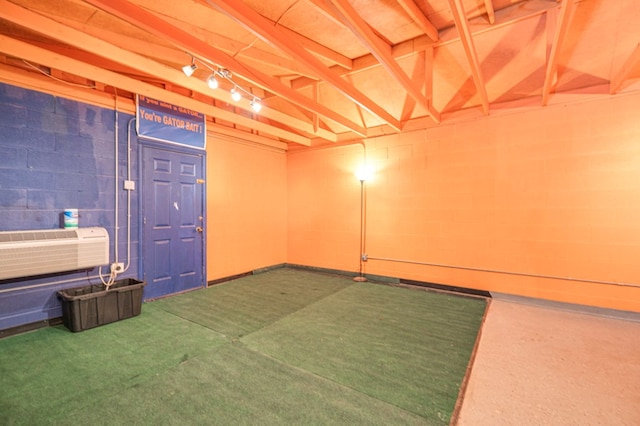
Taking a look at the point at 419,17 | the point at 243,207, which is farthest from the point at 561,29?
the point at 243,207

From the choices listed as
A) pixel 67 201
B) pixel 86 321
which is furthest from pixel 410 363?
pixel 67 201

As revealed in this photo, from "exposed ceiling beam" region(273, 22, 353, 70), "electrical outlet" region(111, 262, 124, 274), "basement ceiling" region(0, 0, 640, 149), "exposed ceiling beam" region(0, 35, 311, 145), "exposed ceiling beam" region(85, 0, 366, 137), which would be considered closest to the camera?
"exposed ceiling beam" region(85, 0, 366, 137)

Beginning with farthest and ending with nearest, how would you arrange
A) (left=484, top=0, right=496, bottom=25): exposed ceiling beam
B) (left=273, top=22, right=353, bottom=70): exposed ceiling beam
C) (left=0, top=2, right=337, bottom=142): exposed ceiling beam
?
(left=273, top=22, right=353, bottom=70): exposed ceiling beam < (left=484, top=0, right=496, bottom=25): exposed ceiling beam < (left=0, top=2, right=337, bottom=142): exposed ceiling beam

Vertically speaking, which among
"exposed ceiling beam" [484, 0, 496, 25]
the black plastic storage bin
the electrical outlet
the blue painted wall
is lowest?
the black plastic storage bin

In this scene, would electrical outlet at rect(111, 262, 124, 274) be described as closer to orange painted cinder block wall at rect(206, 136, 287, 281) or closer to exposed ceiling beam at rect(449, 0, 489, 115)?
orange painted cinder block wall at rect(206, 136, 287, 281)

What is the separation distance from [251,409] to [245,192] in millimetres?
4030

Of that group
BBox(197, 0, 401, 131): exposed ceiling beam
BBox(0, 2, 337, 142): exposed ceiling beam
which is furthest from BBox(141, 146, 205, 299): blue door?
BBox(197, 0, 401, 131): exposed ceiling beam

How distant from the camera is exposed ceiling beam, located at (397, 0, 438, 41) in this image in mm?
2496

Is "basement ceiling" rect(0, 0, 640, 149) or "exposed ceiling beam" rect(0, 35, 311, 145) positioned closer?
"basement ceiling" rect(0, 0, 640, 149)

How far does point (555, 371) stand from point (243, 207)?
4.74 m

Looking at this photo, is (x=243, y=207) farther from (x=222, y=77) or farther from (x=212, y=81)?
(x=212, y=81)

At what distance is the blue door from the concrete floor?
3.95m

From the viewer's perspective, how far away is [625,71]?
2.92m

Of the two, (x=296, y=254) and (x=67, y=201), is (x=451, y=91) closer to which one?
(x=296, y=254)
